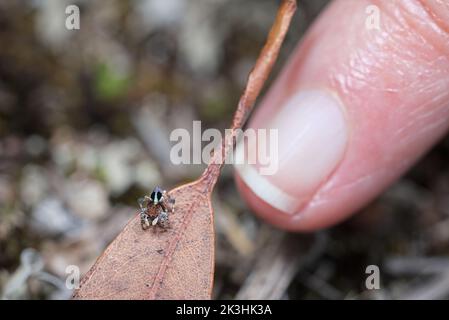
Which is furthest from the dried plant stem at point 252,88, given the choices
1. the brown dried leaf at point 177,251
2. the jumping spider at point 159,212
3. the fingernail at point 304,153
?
the fingernail at point 304,153

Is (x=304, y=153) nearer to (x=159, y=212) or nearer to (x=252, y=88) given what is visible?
(x=252, y=88)

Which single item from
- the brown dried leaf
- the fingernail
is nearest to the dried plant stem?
the brown dried leaf

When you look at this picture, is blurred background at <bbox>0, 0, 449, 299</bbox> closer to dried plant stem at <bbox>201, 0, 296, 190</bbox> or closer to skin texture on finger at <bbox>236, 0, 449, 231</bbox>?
skin texture on finger at <bbox>236, 0, 449, 231</bbox>

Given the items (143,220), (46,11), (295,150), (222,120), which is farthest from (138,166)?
(46,11)

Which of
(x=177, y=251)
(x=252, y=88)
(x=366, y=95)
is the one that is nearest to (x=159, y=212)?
(x=177, y=251)

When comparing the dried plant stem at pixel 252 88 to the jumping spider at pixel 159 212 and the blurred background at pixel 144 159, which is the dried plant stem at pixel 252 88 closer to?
the jumping spider at pixel 159 212
